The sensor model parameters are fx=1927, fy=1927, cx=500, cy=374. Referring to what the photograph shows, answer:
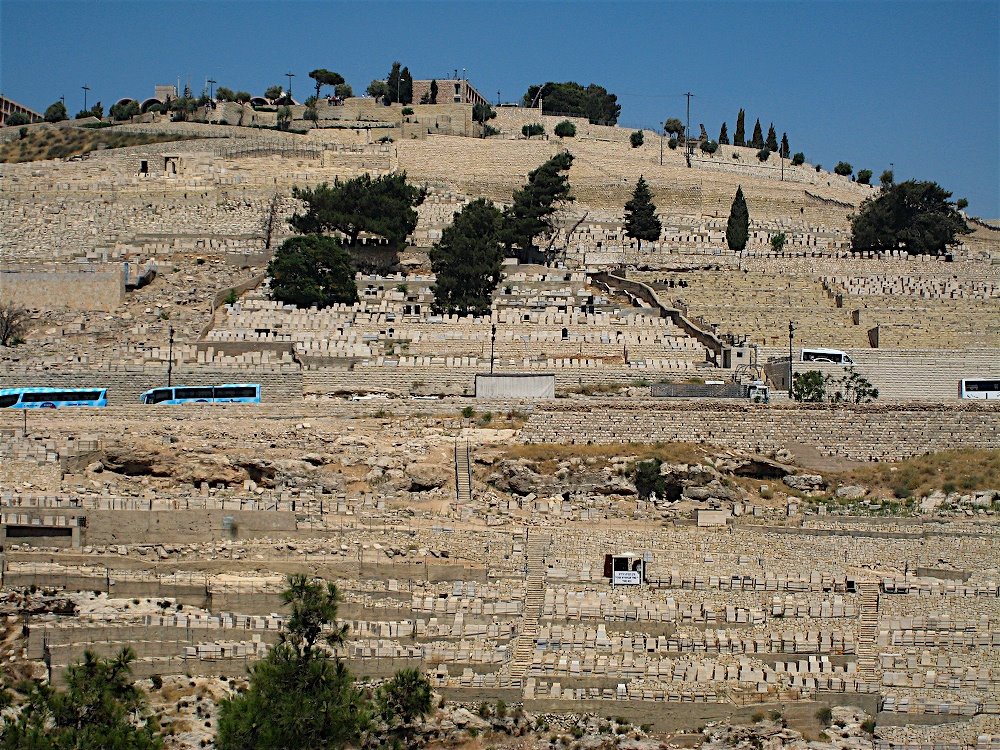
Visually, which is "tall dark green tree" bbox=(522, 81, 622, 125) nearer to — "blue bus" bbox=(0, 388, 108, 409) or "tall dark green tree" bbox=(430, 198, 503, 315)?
"tall dark green tree" bbox=(430, 198, 503, 315)

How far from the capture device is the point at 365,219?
5225 cm

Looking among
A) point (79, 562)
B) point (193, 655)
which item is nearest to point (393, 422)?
point (79, 562)

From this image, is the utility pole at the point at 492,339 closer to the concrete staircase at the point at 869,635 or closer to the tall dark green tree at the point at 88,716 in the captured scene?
the concrete staircase at the point at 869,635

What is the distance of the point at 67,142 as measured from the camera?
A: 2640 inches

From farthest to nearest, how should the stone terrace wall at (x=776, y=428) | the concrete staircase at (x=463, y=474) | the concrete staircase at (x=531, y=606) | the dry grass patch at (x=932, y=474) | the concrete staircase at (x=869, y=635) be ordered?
the stone terrace wall at (x=776, y=428) < the dry grass patch at (x=932, y=474) < the concrete staircase at (x=463, y=474) < the concrete staircase at (x=869, y=635) < the concrete staircase at (x=531, y=606)

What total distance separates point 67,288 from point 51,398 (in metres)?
10.6

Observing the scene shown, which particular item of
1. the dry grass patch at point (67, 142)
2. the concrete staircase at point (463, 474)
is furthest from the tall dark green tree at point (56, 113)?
the concrete staircase at point (463, 474)

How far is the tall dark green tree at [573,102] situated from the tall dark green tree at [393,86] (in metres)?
6.81

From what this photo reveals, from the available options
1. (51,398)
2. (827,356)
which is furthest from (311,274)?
(827,356)

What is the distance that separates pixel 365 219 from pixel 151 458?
1931 cm

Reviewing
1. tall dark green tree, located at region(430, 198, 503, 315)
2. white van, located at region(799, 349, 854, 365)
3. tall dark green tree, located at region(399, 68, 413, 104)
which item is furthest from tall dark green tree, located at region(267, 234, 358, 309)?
tall dark green tree, located at region(399, 68, 413, 104)

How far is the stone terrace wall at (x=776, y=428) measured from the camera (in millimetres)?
36531

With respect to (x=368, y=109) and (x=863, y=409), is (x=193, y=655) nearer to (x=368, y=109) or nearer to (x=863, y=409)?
(x=863, y=409)

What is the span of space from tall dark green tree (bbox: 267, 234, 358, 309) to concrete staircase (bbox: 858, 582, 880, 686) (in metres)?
→ 21.6
